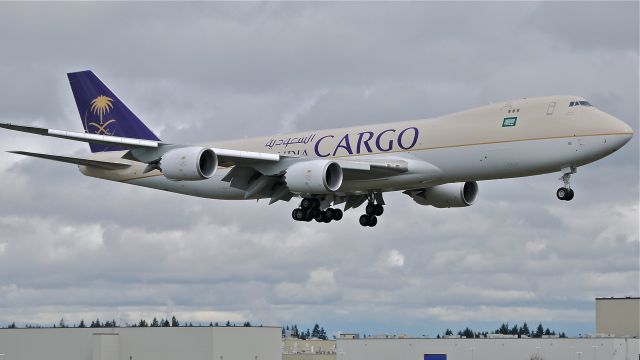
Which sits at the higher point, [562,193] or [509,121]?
[509,121]

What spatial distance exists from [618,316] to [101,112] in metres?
55.2

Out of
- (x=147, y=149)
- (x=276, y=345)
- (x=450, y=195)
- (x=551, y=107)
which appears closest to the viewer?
(x=551, y=107)

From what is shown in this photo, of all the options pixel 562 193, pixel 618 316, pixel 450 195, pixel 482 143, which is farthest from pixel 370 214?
pixel 618 316

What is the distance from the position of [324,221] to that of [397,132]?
→ 806cm

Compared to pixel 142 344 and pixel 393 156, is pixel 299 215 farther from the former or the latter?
pixel 142 344

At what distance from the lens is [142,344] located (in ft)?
292

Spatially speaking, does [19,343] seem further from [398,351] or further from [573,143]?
[573,143]

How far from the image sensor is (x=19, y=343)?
92.1m

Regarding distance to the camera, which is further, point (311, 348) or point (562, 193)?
point (311, 348)

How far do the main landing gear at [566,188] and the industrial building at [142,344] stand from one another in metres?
37.5

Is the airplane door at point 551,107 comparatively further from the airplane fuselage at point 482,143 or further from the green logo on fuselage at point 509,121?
the green logo on fuselage at point 509,121

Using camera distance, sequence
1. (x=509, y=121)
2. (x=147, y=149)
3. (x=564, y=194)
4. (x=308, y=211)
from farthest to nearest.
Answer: (x=308, y=211) → (x=147, y=149) → (x=509, y=121) → (x=564, y=194)

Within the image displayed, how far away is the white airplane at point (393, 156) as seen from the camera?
193ft

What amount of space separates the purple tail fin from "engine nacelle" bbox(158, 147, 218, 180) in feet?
50.4
